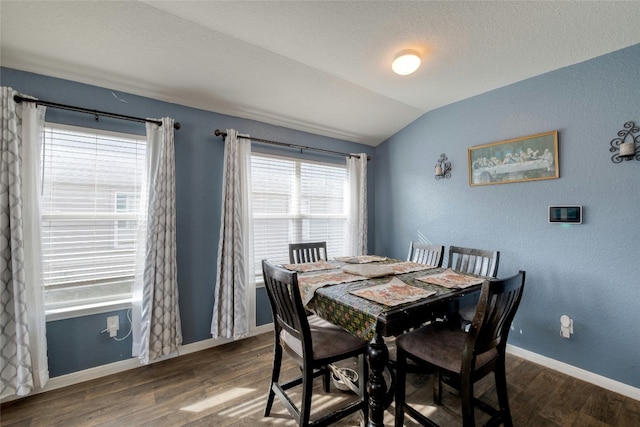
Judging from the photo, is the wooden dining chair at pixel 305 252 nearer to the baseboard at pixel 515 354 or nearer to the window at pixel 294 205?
the window at pixel 294 205

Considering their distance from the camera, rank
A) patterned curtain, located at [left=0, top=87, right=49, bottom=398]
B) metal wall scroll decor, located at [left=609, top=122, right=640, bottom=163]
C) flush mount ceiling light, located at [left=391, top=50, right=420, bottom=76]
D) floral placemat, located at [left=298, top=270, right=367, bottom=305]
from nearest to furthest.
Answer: floral placemat, located at [left=298, top=270, right=367, bottom=305]
patterned curtain, located at [left=0, top=87, right=49, bottom=398]
metal wall scroll decor, located at [left=609, top=122, right=640, bottom=163]
flush mount ceiling light, located at [left=391, top=50, right=420, bottom=76]

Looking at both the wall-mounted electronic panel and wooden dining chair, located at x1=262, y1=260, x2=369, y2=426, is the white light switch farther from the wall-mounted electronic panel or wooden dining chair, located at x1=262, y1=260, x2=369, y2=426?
wooden dining chair, located at x1=262, y1=260, x2=369, y2=426

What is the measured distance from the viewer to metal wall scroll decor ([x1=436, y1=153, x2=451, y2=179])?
3.07m

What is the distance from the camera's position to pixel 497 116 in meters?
2.65

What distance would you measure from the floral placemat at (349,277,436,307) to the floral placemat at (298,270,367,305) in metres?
0.21

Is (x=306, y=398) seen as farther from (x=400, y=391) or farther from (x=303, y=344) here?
(x=400, y=391)

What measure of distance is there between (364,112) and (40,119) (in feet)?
9.30

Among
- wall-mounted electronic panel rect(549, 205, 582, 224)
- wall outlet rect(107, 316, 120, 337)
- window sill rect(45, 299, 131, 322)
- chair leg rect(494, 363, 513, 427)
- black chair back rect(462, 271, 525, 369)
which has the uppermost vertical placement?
wall-mounted electronic panel rect(549, 205, 582, 224)

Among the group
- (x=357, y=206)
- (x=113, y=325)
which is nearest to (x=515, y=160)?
(x=357, y=206)

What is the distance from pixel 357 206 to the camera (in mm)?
3643

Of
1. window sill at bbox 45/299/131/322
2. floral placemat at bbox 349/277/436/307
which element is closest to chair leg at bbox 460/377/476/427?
floral placemat at bbox 349/277/436/307

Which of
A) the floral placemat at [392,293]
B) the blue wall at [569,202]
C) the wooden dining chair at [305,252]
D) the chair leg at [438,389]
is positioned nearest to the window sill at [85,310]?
the wooden dining chair at [305,252]

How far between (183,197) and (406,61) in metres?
2.22

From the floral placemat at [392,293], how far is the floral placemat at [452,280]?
0.20m
